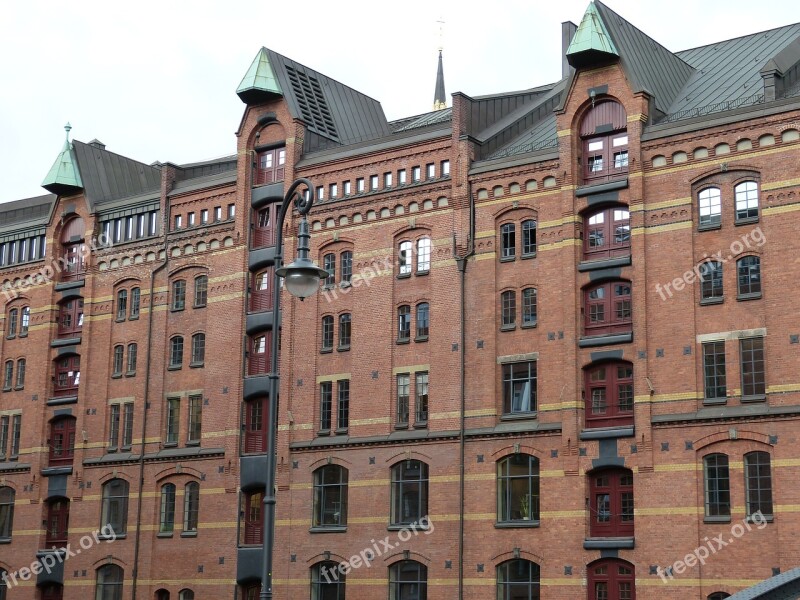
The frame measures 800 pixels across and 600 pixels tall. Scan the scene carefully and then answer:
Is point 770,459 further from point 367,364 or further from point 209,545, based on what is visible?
point 209,545

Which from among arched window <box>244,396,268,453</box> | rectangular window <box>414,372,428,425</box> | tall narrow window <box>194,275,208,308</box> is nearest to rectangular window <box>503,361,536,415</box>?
rectangular window <box>414,372,428,425</box>

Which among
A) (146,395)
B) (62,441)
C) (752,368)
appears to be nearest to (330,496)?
(146,395)

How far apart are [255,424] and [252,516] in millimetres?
3513

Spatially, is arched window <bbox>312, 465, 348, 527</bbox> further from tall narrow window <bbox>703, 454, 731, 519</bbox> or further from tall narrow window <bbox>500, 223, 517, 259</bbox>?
tall narrow window <bbox>703, 454, 731, 519</bbox>

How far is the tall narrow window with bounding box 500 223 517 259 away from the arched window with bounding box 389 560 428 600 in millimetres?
11033

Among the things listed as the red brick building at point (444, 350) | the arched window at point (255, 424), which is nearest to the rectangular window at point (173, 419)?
the red brick building at point (444, 350)

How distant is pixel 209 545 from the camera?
4831 centimetres

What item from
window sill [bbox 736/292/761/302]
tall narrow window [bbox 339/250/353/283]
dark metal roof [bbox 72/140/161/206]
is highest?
dark metal roof [bbox 72/140/161/206]

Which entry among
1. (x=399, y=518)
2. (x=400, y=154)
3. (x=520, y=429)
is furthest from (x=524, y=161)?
(x=399, y=518)

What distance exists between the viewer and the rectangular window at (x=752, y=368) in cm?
3753

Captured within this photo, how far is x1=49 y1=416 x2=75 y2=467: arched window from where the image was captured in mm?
54844

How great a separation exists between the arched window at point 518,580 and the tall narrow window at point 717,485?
625 cm

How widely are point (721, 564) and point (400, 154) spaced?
61.5 ft

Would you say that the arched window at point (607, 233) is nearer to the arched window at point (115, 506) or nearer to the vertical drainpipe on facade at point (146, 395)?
the vertical drainpipe on facade at point (146, 395)
